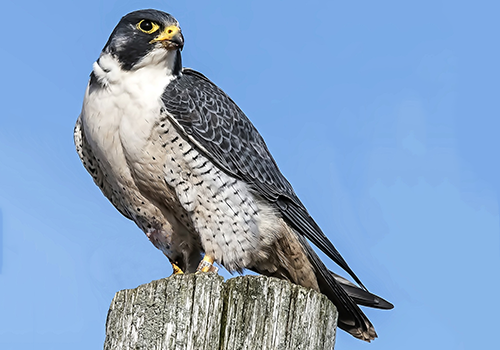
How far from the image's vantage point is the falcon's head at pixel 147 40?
4297mm

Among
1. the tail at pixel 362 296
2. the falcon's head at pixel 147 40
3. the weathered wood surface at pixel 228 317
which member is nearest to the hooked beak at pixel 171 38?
the falcon's head at pixel 147 40

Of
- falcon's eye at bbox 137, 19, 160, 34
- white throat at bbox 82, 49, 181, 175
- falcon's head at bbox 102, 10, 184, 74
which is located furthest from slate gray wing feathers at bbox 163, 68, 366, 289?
falcon's eye at bbox 137, 19, 160, 34

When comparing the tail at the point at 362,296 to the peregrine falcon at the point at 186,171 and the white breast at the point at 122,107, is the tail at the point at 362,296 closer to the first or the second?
the peregrine falcon at the point at 186,171

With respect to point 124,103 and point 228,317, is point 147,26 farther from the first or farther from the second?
point 228,317

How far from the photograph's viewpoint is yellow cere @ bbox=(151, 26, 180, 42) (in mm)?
4281

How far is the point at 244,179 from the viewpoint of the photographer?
443 cm

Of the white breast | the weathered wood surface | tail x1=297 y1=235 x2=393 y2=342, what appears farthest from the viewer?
tail x1=297 y1=235 x2=393 y2=342

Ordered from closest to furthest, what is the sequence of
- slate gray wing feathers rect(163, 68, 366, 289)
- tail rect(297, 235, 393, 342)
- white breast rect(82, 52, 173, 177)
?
white breast rect(82, 52, 173, 177), slate gray wing feathers rect(163, 68, 366, 289), tail rect(297, 235, 393, 342)

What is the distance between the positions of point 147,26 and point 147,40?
105 mm

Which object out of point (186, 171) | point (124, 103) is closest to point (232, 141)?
point (186, 171)

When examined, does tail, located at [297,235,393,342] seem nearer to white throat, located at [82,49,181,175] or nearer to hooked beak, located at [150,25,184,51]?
white throat, located at [82,49,181,175]

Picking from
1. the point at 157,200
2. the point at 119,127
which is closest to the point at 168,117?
the point at 119,127

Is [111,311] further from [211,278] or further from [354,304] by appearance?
[354,304]

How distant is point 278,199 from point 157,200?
842mm
